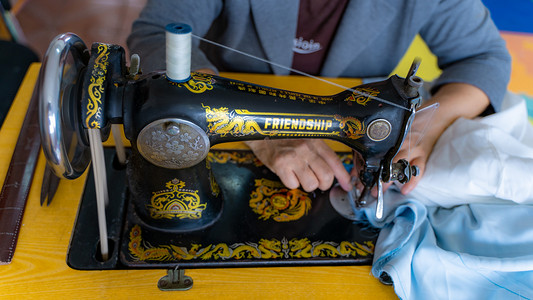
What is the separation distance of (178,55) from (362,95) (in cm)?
37

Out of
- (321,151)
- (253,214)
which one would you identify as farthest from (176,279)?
(321,151)

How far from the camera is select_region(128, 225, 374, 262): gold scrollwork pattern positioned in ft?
2.83

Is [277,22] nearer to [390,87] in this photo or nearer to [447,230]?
[390,87]

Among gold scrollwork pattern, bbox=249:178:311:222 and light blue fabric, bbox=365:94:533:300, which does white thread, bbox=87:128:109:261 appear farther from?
light blue fabric, bbox=365:94:533:300

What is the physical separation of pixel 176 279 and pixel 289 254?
0.80 feet

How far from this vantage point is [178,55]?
2.19ft

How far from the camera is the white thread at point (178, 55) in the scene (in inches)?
24.9

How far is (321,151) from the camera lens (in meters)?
1.04

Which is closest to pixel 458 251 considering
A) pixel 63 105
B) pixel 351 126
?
pixel 351 126

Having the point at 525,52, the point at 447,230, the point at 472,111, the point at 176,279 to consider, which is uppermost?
the point at 525,52

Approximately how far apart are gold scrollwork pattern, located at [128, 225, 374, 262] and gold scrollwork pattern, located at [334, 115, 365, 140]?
0.26m

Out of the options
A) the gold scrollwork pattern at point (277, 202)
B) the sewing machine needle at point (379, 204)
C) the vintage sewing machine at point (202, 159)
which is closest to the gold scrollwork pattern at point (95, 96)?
the vintage sewing machine at point (202, 159)

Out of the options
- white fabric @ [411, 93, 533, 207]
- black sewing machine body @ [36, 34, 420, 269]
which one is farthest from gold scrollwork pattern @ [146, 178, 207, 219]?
white fabric @ [411, 93, 533, 207]

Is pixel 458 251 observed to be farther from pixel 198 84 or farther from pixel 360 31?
pixel 360 31
